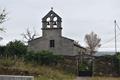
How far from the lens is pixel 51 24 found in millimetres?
53031

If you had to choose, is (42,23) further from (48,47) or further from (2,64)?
(2,64)

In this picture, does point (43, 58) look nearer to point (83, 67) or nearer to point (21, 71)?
point (83, 67)

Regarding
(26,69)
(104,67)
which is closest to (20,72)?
(26,69)

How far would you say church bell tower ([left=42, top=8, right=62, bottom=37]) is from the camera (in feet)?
169

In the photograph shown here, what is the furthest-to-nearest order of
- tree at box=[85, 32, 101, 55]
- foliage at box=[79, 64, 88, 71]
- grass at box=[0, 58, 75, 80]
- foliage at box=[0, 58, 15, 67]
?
1. tree at box=[85, 32, 101, 55]
2. foliage at box=[79, 64, 88, 71]
3. foliage at box=[0, 58, 15, 67]
4. grass at box=[0, 58, 75, 80]

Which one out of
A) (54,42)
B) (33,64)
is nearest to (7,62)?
(33,64)

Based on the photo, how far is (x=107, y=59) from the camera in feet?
135

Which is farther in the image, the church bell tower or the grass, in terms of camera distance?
the church bell tower

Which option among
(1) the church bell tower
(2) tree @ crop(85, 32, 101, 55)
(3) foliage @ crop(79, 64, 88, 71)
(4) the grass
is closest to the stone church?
(1) the church bell tower

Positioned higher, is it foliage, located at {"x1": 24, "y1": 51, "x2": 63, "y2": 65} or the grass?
foliage, located at {"x1": 24, "y1": 51, "x2": 63, "y2": 65}

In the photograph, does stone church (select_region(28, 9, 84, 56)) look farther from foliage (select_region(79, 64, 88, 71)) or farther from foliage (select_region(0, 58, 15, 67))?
foliage (select_region(0, 58, 15, 67))

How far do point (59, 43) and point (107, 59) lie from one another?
15220 millimetres

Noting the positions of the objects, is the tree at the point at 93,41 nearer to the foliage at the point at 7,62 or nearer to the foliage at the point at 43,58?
the foliage at the point at 43,58

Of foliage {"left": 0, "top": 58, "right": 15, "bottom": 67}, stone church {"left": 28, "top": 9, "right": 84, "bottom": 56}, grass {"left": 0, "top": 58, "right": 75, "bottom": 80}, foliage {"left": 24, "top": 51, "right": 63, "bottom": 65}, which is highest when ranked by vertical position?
stone church {"left": 28, "top": 9, "right": 84, "bottom": 56}
